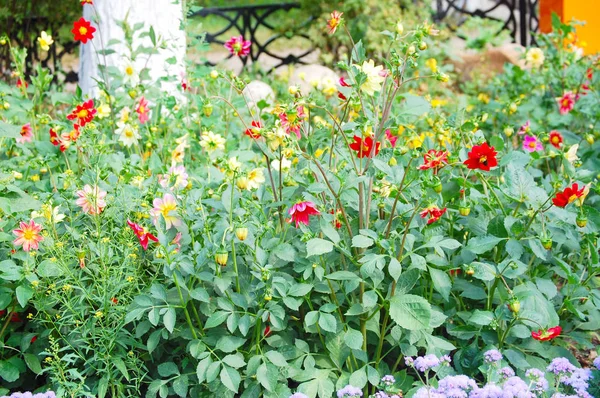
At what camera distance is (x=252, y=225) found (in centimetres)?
210

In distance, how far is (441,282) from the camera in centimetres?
211

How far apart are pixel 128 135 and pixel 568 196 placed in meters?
1.64

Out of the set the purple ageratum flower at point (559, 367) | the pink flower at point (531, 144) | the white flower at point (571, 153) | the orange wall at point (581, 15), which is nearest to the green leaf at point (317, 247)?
the purple ageratum flower at point (559, 367)

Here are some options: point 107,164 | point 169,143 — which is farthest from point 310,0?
point 107,164

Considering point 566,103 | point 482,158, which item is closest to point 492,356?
point 482,158

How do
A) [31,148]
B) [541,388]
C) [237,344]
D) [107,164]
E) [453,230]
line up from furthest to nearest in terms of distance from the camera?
[31,148] < [107,164] < [453,230] < [237,344] < [541,388]

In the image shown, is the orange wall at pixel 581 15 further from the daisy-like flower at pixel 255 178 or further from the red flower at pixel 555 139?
the daisy-like flower at pixel 255 178

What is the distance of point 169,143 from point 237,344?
1.30 meters

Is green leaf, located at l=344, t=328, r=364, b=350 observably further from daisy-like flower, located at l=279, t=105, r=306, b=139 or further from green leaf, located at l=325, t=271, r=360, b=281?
daisy-like flower, located at l=279, t=105, r=306, b=139

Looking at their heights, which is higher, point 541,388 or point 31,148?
point 31,148

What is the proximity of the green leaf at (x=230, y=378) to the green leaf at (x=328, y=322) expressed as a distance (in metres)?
0.25

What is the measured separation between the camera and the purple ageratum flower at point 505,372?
75.0 inches

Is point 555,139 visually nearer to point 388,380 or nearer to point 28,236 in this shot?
point 388,380

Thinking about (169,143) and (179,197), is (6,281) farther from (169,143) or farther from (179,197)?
(169,143)
